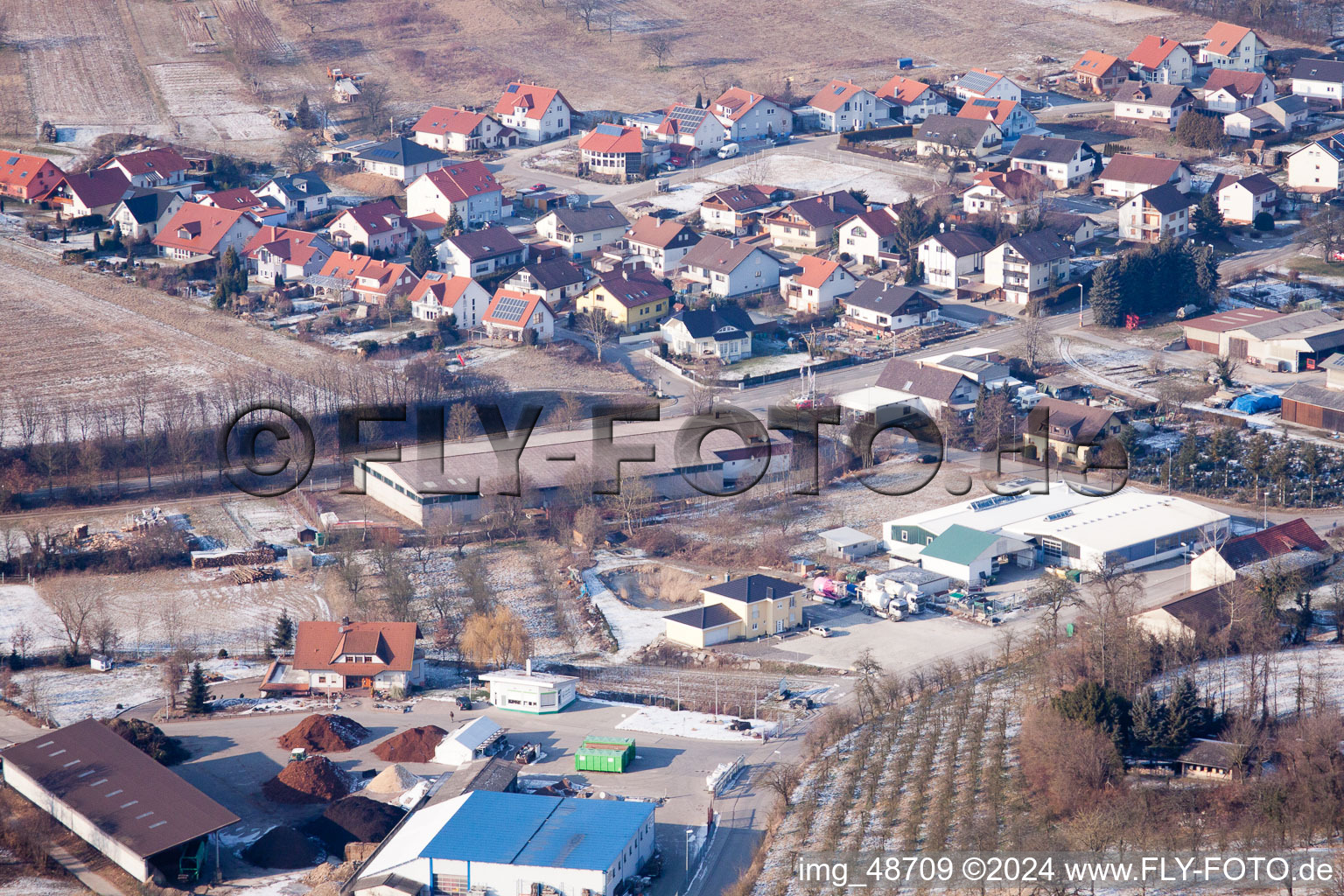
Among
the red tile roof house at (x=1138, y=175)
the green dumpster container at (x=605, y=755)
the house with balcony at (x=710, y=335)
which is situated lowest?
the green dumpster container at (x=605, y=755)

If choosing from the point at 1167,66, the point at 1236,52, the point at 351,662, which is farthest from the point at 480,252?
the point at 1236,52

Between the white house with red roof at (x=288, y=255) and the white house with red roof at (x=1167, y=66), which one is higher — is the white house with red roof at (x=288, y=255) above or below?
below

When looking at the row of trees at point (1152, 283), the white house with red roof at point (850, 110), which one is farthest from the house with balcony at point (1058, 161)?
the row of trees at point (1152, 283)

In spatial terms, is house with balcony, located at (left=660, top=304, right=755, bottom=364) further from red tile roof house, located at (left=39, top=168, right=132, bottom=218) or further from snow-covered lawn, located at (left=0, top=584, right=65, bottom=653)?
red tile roof house, located at (left=39, top=168, right=132, bottom=218)

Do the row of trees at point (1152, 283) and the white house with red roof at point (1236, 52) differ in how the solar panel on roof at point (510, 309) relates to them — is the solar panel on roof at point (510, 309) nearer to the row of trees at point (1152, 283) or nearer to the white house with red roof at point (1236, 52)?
the row of trees at point (1152, 283)

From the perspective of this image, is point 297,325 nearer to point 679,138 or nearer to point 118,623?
point 118,623

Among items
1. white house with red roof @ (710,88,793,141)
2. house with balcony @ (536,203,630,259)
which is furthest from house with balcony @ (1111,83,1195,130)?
house with balcony @ (536,203,630,259)
